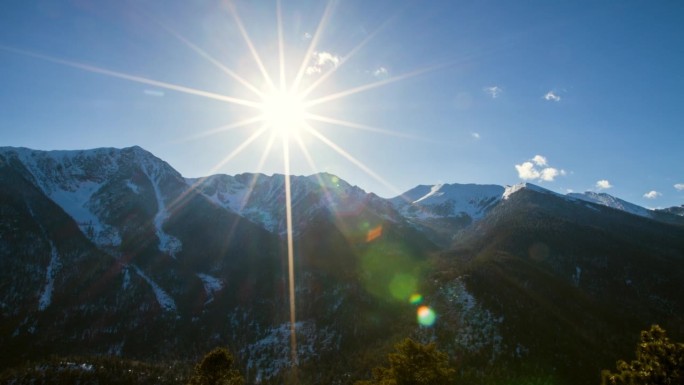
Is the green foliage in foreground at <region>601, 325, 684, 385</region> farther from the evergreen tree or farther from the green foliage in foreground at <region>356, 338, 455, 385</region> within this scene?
the evergreen tree

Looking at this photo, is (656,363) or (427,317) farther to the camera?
(427,317)

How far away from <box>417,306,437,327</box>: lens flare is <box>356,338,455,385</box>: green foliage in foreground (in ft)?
484

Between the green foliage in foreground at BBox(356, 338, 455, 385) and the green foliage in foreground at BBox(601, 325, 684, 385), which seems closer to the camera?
the green foliage in foreground at BBox(601, 325, 684, 385)

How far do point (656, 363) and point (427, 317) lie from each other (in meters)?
174

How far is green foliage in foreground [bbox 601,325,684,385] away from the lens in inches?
981

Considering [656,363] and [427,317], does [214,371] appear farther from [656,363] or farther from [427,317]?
[427,317]

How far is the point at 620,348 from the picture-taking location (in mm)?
173000

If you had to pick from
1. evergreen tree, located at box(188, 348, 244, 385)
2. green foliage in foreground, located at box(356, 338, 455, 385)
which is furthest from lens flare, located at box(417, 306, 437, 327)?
evergreen tree, located at box(188, 348, 244, 385)

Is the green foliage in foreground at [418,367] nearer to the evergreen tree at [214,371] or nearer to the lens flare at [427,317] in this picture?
the evergreen tree at [214,371]

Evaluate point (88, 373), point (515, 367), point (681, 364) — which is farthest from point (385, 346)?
point (681, 364)

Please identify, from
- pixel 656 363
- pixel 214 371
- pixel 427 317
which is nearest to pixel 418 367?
pixel 656 363

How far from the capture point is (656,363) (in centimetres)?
2572

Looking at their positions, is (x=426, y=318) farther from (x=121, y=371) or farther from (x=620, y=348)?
(x=121, y=371)

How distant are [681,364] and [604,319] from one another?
217199 mm
